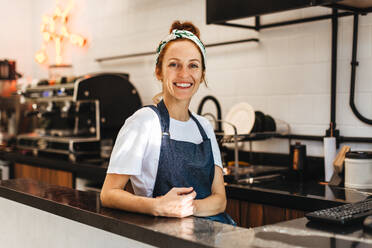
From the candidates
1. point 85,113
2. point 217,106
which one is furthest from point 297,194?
point 85,113

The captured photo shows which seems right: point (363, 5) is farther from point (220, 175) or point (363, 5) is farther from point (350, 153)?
point (220, 175)

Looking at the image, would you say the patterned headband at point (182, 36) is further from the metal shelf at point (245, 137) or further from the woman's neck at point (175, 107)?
the metal shelf at point (245, 137)

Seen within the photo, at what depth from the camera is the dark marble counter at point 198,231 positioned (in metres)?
1.37

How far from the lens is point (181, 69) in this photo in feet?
6.79

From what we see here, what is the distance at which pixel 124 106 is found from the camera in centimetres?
452

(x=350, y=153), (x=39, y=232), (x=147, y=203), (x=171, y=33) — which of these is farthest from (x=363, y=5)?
(x=39, y=232)

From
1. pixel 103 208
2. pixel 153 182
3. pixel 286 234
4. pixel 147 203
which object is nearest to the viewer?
pixel 286 234

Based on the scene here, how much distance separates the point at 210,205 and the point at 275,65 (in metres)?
1.76

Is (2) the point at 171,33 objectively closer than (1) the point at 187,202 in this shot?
No

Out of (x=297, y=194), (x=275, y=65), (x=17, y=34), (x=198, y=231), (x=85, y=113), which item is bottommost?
(x=297, y=194)

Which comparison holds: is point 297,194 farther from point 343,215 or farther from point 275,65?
point 275,65

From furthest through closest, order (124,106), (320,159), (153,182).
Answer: (124,106) < (320,159) < (153,182)

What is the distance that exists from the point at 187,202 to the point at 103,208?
0.33 m

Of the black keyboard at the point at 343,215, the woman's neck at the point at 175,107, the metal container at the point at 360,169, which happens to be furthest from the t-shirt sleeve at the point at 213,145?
the metal container at the point at 360,169
